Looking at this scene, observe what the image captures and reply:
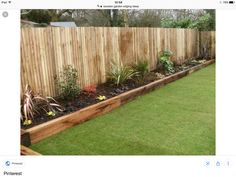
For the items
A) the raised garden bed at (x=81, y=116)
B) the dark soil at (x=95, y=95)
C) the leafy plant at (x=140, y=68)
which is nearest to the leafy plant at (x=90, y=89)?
the dark soil at (x=95, y=95)

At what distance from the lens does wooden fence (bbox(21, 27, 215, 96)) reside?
12.6ft

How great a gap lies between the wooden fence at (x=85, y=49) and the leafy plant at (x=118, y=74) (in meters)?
0.11

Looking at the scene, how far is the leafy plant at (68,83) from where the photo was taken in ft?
13.5

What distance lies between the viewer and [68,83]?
4125mm

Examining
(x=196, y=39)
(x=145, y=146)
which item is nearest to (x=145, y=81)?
(x=145, y=146)

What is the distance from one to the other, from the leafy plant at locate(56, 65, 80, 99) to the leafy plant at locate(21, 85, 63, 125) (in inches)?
9.7

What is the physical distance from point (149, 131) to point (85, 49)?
2086 mm

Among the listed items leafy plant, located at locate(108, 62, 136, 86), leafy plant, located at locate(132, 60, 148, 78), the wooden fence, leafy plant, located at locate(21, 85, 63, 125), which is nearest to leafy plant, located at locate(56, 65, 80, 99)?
the wooden fence
